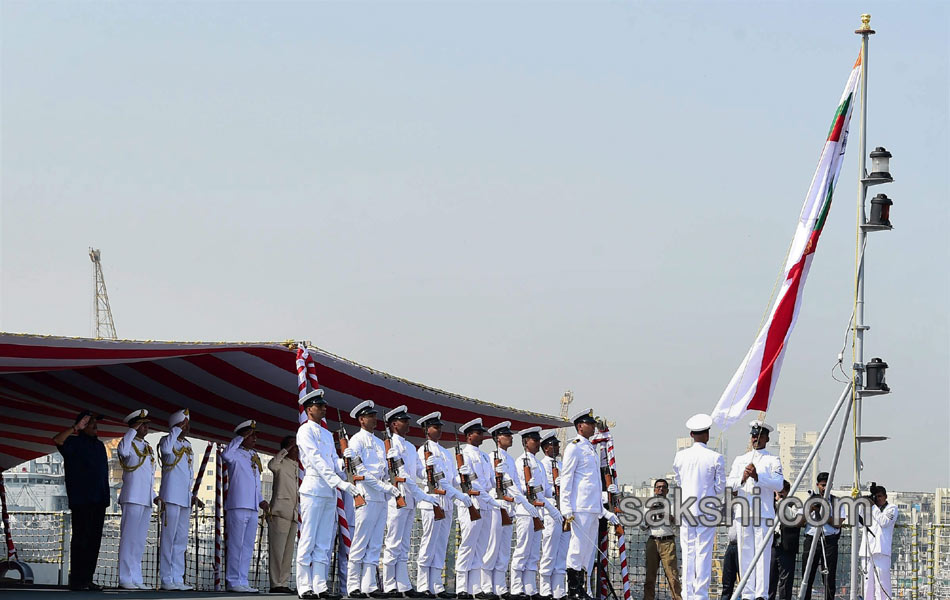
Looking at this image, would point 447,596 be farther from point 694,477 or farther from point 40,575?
point 40,575

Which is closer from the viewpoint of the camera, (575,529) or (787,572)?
(575,529)

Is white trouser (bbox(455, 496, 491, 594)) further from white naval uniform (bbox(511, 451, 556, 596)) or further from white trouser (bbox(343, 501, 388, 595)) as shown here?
white trouser (bbox(343, 501, 388, 595))

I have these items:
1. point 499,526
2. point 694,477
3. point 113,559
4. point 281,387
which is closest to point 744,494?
point 694,477

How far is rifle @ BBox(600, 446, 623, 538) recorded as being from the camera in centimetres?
1355

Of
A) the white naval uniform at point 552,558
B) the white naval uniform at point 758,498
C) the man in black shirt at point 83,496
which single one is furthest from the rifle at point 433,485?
the man in black shirt at point 83,496

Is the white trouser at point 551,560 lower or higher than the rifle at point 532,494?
lower

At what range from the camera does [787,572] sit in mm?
13195

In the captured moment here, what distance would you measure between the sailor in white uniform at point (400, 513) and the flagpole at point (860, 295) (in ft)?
12.2

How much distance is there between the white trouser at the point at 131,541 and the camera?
40.2 ft

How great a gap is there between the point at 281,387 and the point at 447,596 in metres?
2.69

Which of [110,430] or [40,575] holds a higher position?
[110,430]

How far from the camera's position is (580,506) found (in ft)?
40.0

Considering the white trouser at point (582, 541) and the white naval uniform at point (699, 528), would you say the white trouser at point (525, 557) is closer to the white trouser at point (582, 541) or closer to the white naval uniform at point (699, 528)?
the white trouser at point (582, 541)

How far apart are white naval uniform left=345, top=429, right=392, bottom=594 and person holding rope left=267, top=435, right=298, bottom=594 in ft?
8.15
